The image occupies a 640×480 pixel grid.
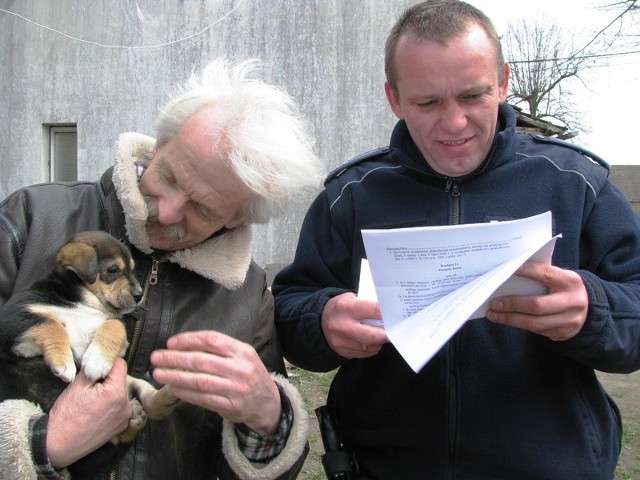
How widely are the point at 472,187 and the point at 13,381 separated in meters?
1.57

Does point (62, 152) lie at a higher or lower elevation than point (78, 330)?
higher

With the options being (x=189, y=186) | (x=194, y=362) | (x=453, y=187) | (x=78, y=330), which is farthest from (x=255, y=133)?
(x=78, y=330)

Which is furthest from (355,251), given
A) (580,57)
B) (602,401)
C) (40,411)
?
(580,57)

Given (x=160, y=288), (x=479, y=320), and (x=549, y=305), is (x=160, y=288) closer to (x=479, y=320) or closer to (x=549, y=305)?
A: (x=479, y=320)

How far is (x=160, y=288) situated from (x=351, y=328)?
694mm

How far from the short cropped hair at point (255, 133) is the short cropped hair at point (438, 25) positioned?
0.41 m

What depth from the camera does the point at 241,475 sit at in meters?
1.92

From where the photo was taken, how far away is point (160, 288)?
78.2 inches

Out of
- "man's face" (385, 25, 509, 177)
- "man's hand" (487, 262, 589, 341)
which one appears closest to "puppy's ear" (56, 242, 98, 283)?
"man's face" (385, 25, 509, 177)

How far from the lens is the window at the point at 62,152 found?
9.71m

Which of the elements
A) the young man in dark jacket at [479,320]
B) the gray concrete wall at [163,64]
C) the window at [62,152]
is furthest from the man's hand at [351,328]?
the window at [62,152]

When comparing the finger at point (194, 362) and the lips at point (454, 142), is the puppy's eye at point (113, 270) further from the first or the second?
the lips at point (454, 142)

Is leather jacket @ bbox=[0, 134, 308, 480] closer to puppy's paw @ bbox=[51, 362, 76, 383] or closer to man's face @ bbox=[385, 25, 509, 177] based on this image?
puppy's paw @ bbox=[51, 362, 76, 383]

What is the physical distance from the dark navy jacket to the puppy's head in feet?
1.83
